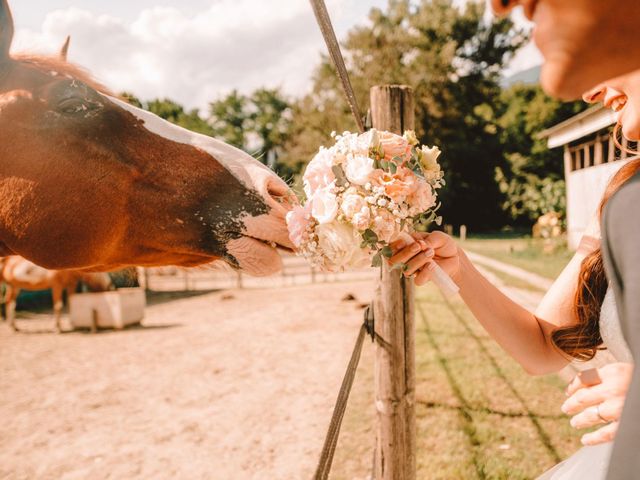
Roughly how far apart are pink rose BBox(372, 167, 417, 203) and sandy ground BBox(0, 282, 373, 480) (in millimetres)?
2956

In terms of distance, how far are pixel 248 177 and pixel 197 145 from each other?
31 centimetres

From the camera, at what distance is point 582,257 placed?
1397 millimetres

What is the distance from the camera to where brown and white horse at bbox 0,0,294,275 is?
1822mm

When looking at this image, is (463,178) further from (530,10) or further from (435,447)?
(530,10)

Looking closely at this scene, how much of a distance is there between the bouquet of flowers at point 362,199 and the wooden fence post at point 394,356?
2.88ft

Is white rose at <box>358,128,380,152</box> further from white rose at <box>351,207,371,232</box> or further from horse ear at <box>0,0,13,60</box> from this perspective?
horse ear at <box>0,0,13,60</box>

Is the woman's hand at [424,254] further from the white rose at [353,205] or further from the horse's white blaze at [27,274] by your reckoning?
the horse's white blaze at [27,274]

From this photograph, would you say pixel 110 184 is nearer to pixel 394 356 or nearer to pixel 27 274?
pixel 394 356

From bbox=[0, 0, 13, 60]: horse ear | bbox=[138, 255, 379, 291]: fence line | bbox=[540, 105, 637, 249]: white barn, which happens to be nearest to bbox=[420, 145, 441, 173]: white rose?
bbox=[0, 0, 13, 60]: horse ear

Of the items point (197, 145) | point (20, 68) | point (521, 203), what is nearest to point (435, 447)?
point (197, 145)

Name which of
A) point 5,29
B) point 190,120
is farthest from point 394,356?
point 190,120

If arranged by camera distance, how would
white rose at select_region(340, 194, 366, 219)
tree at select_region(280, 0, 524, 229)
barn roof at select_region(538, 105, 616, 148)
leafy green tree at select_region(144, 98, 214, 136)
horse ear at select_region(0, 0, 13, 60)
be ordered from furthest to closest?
leafy green tree at select_region(144, 98, 214, 136) → tree at select_region(280, 0, 524, 229) → barn roof at select_region(538, 105, 616, 148) → horse ear at select_region(0, 0, 13, 60) → white rose at select_region(340, 194, 366, 219)

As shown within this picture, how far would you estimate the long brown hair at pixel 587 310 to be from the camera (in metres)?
1.31

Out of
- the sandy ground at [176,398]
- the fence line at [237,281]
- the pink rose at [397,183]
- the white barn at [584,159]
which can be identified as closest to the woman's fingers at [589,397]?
the pink rose at [397,183]
